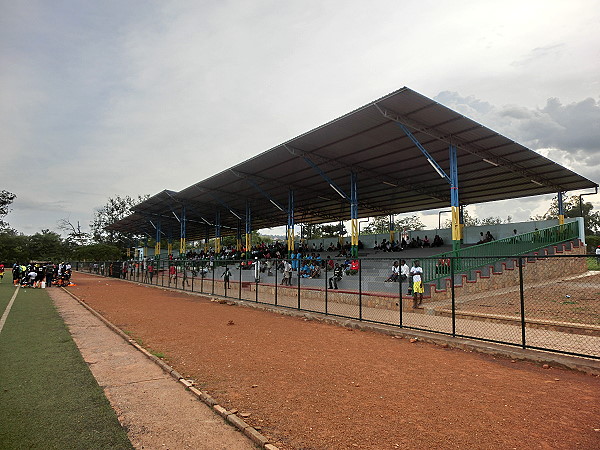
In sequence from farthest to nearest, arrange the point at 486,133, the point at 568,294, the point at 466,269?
the point at 486,133 → the point at 466,269 → the point at 568,294

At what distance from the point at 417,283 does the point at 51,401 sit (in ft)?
35.7

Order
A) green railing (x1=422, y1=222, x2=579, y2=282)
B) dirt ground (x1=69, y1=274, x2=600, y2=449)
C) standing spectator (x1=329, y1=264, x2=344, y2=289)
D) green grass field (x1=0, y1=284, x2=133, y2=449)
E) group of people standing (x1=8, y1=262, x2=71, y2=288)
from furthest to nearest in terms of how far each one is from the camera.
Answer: group of people standing (x1=8, y1=262, x2=71, y2=288) → standing spectator (x1=329, y1=264, x2=344, y2=289) → green railing (x1=422, y1=222, x2=579, y2=282) → dirt ground (x1=69, y1=274, x2=600, y2=449) → green grass field (x1=0, y1=284, x2=133, y2=449)

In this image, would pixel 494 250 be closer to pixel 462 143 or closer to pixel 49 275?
pixel 462 143

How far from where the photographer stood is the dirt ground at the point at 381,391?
3.94 meters

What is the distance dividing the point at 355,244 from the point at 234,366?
1836 cm

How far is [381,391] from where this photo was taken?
5.36m

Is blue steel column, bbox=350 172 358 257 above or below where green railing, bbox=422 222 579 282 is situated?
above

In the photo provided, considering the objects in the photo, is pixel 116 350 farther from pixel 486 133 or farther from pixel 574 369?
pixel 486 133

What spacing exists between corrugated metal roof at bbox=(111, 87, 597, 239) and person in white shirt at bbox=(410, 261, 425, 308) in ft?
23.3

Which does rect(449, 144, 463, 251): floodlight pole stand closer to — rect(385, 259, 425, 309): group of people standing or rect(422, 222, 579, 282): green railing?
rect(422, 222, 579, 282): green railing

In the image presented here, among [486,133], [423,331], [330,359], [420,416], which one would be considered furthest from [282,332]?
[486,133]

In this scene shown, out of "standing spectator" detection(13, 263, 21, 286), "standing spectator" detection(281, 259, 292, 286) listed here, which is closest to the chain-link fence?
"standing spectator" detection(281, 259, 292, 286)

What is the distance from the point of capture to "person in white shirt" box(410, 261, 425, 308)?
12.7 m

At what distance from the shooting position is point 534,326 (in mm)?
9500
